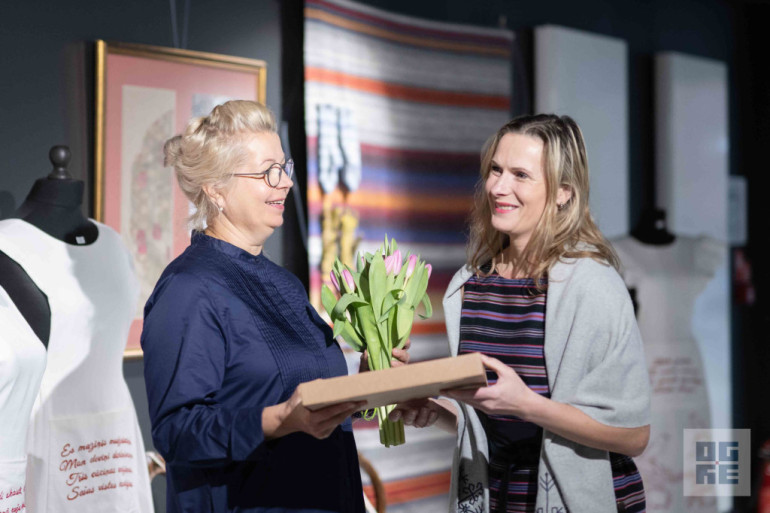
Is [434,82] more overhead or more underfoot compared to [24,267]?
more overhead

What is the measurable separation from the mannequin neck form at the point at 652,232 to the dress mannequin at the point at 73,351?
8.92 feet

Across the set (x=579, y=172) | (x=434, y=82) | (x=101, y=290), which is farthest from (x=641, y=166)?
(x=101, y=290)

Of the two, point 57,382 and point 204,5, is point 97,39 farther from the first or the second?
point 57,382

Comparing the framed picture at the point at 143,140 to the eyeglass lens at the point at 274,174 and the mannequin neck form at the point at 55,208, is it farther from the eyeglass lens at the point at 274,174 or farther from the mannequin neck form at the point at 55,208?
the eyeglass lens at the point at 274,174

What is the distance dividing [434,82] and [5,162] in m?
1.88

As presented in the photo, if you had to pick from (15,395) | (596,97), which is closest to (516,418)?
(15,395)

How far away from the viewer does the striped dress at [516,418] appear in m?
1.72

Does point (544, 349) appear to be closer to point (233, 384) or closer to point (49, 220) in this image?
point (233, 384)

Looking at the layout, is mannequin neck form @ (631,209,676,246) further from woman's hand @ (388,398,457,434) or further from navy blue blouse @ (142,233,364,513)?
navy blue blouse @ (142,233,364,513)

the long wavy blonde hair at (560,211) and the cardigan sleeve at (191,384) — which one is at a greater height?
the long wavy blonde hair at (560,211)

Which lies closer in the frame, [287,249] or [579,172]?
[579,172]

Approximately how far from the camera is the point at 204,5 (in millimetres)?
3055

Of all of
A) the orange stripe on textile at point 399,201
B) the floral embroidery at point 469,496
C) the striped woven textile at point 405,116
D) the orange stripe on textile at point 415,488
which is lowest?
the orange stripe on textile at point 415,488

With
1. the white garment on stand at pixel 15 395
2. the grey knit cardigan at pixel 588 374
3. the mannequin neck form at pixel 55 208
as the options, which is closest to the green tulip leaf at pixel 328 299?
the grey knit cardigan at pixel 588 374
